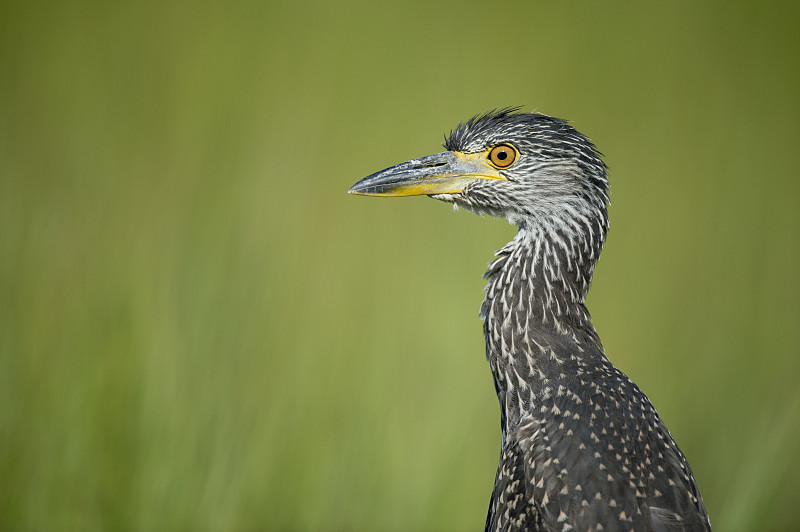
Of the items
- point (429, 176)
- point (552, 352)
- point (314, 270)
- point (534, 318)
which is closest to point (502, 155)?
point (429, 176)

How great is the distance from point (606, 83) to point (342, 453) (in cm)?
425

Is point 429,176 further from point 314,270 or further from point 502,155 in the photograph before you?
point 314,270

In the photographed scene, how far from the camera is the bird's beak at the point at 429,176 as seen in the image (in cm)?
313

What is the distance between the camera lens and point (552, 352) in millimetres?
2887

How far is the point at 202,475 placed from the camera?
3.79 metres

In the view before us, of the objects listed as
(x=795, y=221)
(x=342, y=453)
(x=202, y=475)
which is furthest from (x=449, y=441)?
(x=795, y=221)

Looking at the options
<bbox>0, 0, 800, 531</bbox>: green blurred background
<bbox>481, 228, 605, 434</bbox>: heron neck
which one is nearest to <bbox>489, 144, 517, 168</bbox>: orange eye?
<bbox>481, 228, 605, 434</bbox>: heron neck

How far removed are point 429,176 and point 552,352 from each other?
949mm

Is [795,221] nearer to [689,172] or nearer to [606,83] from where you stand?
[689,172]

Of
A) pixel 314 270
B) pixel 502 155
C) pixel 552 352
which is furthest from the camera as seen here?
pixel 314 270

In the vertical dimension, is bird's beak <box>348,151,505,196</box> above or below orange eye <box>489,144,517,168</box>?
below

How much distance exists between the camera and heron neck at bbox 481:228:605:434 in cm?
287

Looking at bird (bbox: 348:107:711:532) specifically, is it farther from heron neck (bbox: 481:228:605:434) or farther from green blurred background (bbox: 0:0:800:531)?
green blurred background (bbox: 0:0:800:531)

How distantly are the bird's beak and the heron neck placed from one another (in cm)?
35
